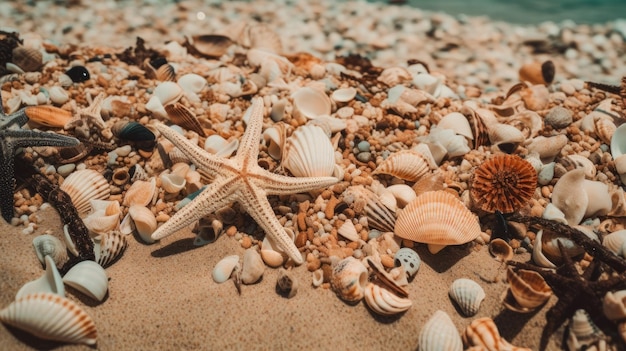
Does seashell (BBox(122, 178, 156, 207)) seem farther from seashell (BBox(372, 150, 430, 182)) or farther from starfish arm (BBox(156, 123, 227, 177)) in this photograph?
seashell (BBox(372, 150, 430, 182))

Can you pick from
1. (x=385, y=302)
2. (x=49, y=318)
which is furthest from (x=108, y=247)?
(x=385, y=302)

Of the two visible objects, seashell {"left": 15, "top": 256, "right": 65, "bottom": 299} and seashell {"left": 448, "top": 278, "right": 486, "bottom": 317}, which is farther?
seashell {"left": 448, "top": 278, "right": 486, "bottom": 317}

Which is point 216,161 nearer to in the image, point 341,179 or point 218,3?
point 341,179

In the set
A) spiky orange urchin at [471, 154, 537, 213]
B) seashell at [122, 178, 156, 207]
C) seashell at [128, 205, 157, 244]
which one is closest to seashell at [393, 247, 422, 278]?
spiky orange urchin at [471, 154, 537, 213]

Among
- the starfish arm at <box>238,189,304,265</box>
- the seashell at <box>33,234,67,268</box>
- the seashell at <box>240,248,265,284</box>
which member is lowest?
the seashell at <box>33,234,67,268</box>

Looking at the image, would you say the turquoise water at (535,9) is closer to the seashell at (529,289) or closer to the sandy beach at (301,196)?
the sandy beach at (301,196)

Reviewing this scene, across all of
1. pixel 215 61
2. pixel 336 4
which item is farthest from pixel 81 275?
pixel 336 4

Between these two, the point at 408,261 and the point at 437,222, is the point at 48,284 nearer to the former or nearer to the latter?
the point at 408,261
